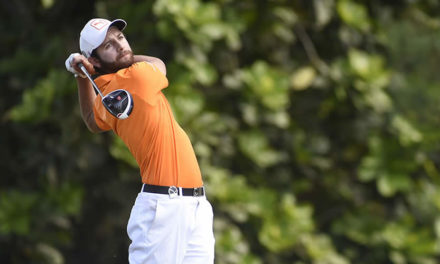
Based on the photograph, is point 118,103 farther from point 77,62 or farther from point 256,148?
point 256,148

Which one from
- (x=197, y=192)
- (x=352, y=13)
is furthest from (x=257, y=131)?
(x=197, y=192)

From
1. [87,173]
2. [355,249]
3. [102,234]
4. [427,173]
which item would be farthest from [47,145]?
[427,173]

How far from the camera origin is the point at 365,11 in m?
5.41

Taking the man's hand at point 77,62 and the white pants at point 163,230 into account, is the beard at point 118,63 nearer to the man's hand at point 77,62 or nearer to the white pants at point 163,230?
the man's hand at point 77,62

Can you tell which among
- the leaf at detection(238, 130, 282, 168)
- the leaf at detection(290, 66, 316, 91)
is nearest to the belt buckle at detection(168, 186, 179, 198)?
the leaf at detection(238, 130, 282, 168)

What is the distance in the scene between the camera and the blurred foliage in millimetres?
4699

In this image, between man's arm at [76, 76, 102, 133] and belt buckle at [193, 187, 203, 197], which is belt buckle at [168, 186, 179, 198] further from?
man's arm at [76, 76, 102, 133]

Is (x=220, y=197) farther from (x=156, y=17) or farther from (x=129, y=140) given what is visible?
(x=129, y=140)

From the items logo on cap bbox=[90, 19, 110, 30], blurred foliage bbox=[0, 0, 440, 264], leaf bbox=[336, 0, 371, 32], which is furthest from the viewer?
leaf bbox=[336, 0, 371, 32]

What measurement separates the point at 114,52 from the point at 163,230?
0.68 m

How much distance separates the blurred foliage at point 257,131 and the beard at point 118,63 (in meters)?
1.60

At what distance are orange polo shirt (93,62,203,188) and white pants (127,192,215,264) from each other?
0.08 meters

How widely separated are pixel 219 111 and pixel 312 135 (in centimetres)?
74

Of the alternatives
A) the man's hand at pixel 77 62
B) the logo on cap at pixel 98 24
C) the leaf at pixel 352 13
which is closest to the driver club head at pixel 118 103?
the man's hand at pixel 77 62
